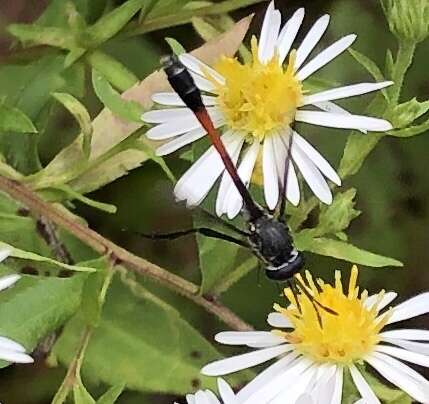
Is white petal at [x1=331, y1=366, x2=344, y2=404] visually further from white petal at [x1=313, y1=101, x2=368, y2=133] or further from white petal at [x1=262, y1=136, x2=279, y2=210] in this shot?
white petal at [x1=313, y1=101, x2=368, y2=133]

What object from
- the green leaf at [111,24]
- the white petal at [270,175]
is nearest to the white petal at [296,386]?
the white petal at [270,175]

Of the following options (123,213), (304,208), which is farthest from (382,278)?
(304,208)

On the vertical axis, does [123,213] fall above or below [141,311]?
above

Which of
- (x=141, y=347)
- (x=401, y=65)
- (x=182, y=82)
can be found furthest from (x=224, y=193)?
(x=141, y=347)

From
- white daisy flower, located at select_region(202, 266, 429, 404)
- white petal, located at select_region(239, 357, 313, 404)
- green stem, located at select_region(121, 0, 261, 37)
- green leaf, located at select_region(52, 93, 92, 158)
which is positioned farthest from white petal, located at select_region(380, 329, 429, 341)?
green stem, located at select_region(121, 0, 261, 37)

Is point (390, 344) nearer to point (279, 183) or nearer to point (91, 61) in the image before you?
point (279, 183)

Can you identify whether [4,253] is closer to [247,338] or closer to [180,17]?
[247,338]
